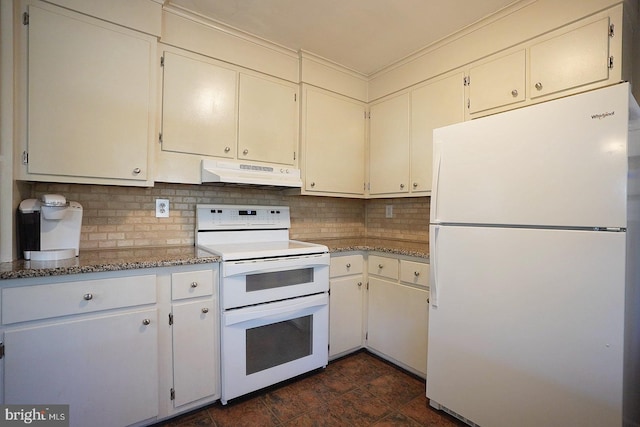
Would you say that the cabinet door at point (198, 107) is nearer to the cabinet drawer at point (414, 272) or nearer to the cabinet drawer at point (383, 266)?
the cabinet drawer at point (383, 266)

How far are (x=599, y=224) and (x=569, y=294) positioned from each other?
300mm

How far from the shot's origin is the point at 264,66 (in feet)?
7.18

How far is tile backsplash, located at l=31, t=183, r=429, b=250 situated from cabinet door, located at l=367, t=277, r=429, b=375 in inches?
25.9

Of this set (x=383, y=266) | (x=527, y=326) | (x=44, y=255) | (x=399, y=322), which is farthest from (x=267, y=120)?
(x=527, y=326)

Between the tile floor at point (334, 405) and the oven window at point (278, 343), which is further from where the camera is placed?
the oven window at point (278, 343)

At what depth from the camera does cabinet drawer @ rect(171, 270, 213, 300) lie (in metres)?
1.57

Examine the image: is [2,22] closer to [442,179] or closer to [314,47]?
[314,47]

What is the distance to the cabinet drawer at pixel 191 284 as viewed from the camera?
1.57m

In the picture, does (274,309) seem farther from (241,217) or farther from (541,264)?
(541,264)

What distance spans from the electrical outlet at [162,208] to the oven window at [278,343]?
3.29ft

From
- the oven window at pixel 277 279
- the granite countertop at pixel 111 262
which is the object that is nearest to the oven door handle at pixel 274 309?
the oven window at pixel 277 279

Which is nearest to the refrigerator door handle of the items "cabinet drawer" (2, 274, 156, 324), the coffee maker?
"cabinet drawer" (2, 274, 156, 324)

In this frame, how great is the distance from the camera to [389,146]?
2.55 m

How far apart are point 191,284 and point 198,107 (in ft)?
3.74
